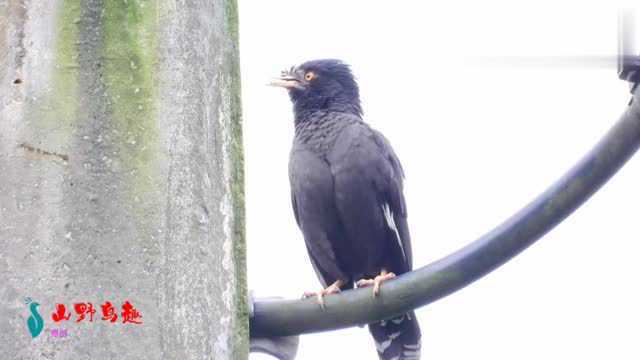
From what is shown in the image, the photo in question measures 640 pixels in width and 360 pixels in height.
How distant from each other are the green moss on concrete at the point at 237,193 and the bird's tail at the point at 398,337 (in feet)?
9.26

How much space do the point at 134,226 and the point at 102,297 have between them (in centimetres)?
18

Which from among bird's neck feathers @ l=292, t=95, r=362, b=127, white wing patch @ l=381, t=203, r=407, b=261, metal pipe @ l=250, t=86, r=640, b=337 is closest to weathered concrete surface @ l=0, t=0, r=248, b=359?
metal pipe @ l=250, t=86, r=640, b=337

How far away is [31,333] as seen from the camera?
7.70ft

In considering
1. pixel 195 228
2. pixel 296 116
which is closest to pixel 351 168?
pixel 296 116

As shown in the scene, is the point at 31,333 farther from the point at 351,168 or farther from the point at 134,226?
the point at 351,168

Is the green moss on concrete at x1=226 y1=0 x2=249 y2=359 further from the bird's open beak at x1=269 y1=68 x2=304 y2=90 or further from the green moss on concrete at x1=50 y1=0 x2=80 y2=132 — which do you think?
the bird's open beak at x1=269 y1=68 x2=304 y2=90

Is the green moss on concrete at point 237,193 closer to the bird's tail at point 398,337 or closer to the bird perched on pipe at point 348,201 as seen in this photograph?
the bird's tail at point 398,337

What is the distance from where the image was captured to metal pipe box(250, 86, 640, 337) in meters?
2.86

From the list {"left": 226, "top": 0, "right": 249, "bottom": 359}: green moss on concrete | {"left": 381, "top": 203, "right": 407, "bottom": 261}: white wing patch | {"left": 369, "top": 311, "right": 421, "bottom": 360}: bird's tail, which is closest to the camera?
{"left": 226, "top": 0, "right": 249, "bottom": 359}: green moss on concrete

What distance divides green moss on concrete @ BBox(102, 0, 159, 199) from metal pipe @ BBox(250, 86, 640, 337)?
799 mm

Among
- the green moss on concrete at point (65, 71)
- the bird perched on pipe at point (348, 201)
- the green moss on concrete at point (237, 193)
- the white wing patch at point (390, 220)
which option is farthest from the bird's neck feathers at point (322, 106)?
the green moss on concrete at point (65, 71)

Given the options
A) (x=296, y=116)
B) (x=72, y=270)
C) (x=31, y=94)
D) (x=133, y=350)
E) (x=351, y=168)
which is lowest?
(x=133, y=350)

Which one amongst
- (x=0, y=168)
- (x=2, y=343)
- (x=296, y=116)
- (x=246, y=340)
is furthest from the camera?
(x=296, y=116)

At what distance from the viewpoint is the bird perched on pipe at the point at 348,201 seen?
6023mm
